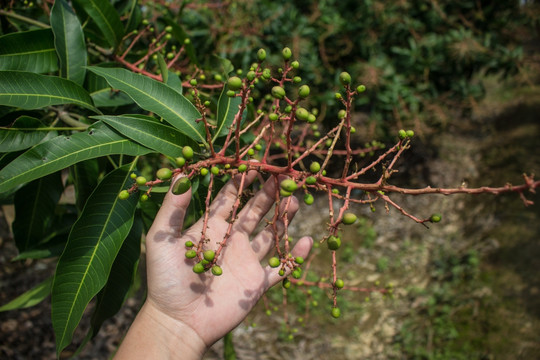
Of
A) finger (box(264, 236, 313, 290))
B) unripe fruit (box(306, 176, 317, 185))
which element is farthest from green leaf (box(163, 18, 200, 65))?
unripe fruit (box(306, 176, 317, 185))

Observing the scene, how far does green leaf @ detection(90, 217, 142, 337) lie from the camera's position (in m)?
1.46

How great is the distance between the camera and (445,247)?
5000mm

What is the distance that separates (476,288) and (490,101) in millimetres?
4277

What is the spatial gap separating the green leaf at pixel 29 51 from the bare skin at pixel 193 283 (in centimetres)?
81

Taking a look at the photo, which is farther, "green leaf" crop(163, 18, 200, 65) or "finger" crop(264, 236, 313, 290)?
"green leaf" crop(163, 18, 200, 65)

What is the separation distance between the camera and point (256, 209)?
1664 millimetres

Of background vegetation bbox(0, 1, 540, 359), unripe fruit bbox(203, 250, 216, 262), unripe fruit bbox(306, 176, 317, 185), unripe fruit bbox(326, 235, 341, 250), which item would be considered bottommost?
background vegetation bbox(0, 1, 540, 359)

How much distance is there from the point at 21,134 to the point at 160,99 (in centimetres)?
51

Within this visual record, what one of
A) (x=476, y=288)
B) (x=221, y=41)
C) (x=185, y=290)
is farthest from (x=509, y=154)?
(x=185, y=290)

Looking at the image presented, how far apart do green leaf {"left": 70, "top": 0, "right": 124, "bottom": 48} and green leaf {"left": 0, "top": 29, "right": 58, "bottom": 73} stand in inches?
8.0

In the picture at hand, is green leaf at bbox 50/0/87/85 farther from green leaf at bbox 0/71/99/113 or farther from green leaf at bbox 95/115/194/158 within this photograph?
green leaf at bbox 95/115/194/158

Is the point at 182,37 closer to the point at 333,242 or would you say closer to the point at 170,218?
the point at 170,218

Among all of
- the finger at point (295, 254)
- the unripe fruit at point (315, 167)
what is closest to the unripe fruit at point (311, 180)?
the unripe fruit at point (315, 167)

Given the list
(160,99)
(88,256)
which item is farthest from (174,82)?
(88,256)
